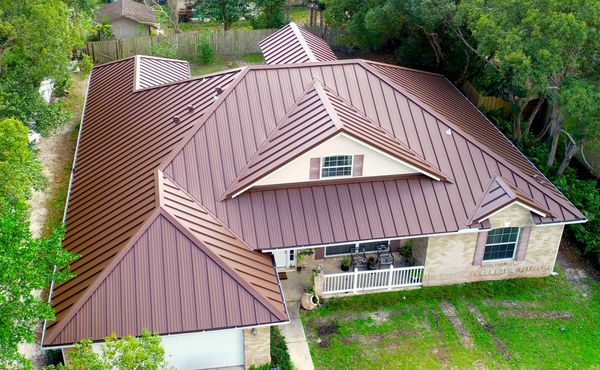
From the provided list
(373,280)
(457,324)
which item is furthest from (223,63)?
(457,324)

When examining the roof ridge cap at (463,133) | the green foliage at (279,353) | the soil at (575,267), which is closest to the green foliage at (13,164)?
the green foliage at (279,353)

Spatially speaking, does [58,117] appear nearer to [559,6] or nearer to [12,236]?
[12,236]

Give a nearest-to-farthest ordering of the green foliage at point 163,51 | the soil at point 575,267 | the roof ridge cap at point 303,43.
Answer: the soil at point 575,267, the roof ridge cap at point 303,43, the green foliage at point 163,51

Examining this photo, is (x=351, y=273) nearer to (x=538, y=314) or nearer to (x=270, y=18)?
(x=538, y=314)

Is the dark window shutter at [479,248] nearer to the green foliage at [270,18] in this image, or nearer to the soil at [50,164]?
the soil at [50,164]

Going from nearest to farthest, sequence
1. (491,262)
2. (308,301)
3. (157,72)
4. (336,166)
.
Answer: (336,166) < (308,301) < (491,262) < (157,72)

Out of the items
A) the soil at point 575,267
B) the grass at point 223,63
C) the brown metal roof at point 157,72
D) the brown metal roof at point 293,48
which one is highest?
the brown metal roof at point 293,48
